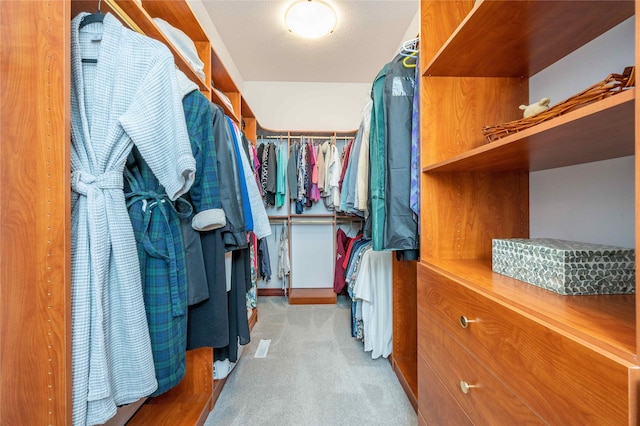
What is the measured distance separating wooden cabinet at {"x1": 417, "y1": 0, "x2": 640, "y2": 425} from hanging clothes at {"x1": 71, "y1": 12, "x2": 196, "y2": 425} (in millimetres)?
891

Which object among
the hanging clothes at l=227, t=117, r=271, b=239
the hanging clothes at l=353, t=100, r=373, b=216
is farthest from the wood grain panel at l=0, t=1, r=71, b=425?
the hanging clothes at l=353, t=100, r=373, b=216

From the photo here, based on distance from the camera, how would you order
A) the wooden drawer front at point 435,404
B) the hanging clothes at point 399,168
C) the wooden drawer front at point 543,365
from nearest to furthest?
the wooden drawer front at point 543,365, the wooden drawer front at point 435,404, the hanging clothes at point 399,168

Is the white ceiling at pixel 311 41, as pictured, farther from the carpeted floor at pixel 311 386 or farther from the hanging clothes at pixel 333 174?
the carpeted floor at pixel 311 386

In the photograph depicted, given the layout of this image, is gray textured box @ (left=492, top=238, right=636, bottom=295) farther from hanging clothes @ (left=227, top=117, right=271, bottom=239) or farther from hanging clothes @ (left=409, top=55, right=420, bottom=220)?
hanging clothes @ (left=227, top=117, right=271, bottom=239)

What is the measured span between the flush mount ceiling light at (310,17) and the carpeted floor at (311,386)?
2.36 m

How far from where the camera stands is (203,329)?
1074 millimetres

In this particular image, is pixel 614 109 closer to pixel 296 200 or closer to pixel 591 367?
pixel 591 367

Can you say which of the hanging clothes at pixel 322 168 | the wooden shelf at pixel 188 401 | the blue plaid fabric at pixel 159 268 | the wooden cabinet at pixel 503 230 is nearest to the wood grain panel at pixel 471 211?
the wooden cabinet at pixel 503 230

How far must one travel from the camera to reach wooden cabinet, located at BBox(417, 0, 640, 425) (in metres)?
0.39

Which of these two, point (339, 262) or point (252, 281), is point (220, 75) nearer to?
point (252, 281)

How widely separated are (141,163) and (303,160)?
1.96 metres

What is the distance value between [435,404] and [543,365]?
1.71 ft

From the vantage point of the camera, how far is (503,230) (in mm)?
1011

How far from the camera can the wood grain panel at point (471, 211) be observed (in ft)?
3.26
